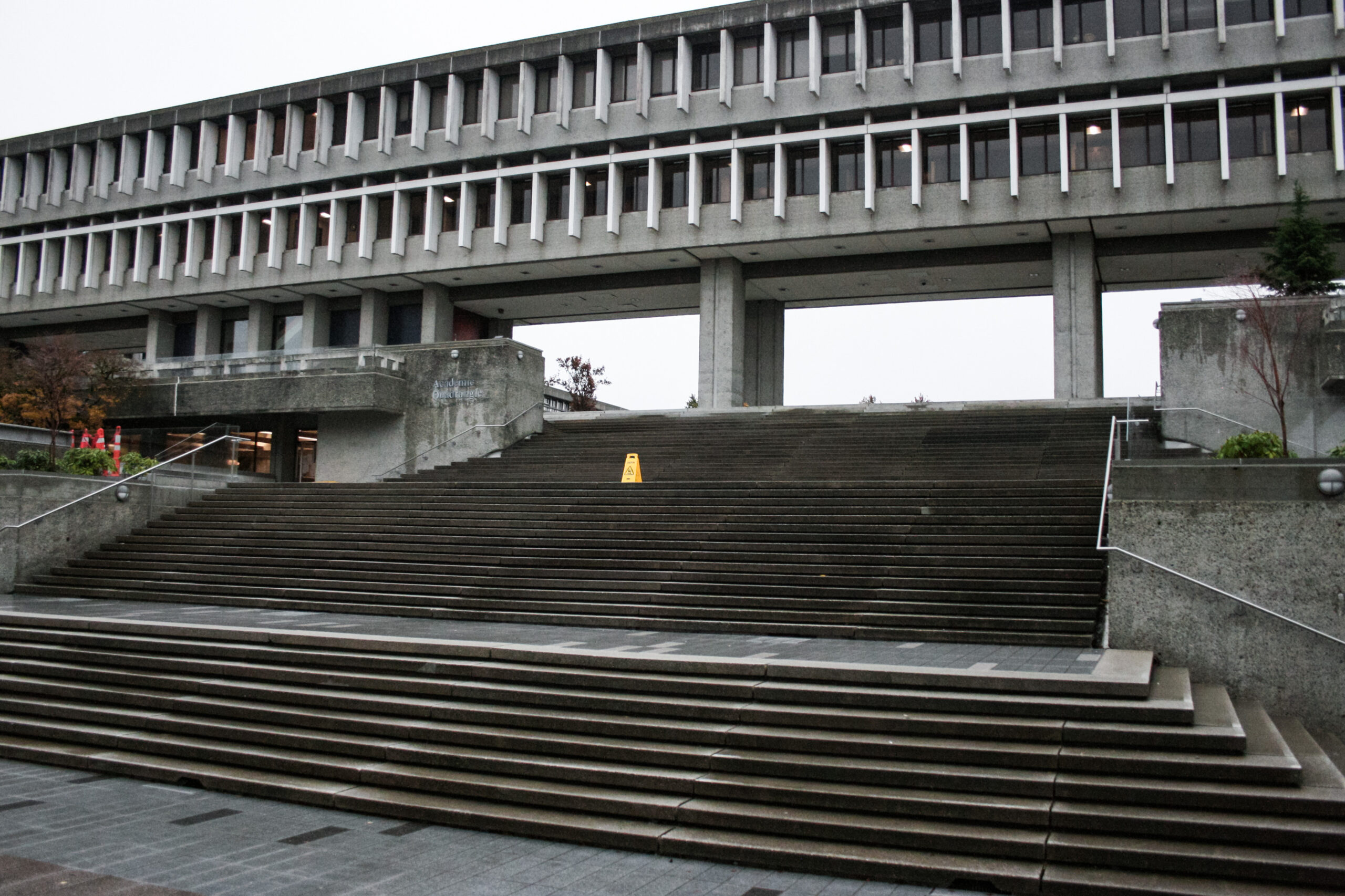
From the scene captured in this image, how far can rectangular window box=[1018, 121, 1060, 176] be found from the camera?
95.1ft

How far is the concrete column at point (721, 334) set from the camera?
32906mm

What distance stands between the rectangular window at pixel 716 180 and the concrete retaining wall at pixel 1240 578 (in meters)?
23.8

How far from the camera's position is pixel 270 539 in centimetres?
1720

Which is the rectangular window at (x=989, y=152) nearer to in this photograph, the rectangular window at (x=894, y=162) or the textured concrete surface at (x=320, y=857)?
the rectangular window at (x=894, y=162)

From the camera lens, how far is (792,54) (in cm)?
3194

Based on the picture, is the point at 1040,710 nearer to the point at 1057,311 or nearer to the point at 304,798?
the point at 304,798

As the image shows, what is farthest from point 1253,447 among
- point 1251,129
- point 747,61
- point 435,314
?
point 435,314

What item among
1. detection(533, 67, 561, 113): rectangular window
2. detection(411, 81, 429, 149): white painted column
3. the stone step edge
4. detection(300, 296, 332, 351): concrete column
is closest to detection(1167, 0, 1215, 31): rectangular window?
detection(533, 67, 561, 113): rectangular window

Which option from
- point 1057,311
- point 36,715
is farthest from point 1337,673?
point 1057,311

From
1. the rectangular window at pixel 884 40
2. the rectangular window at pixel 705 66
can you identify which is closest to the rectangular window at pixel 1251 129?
the rectangular window at pixel 884 40

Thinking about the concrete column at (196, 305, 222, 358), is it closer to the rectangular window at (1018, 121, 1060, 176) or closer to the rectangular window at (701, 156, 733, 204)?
the rectangular window at (701, 156, 733, 204)

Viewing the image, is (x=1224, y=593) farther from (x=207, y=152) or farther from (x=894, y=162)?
(x=207, y=152)

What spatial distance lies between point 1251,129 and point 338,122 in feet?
100

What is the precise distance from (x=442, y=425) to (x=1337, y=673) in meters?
19.8
